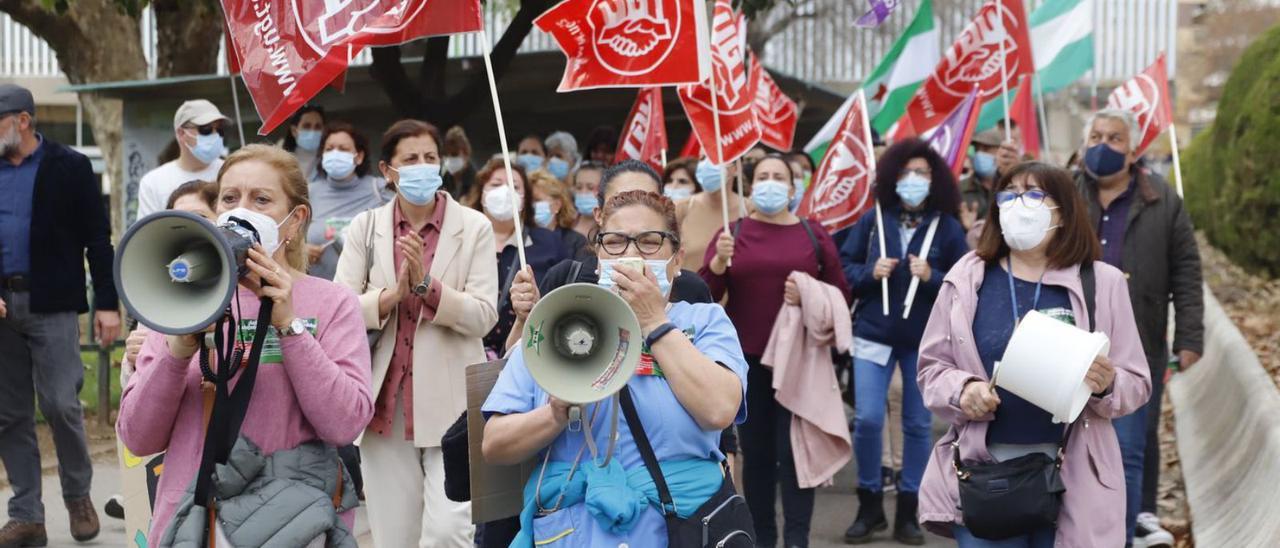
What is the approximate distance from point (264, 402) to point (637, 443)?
957mm

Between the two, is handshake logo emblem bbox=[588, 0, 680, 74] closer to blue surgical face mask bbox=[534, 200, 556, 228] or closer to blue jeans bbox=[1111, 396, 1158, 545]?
blue surgical face mask bbox=[534, 200, 556, 228]

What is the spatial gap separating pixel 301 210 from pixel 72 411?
13.1 ft

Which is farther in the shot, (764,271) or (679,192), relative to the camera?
(679,192)

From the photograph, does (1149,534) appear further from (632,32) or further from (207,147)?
(207,147)

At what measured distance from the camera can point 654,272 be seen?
13.5 feet

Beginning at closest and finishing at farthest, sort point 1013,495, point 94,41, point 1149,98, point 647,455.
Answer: point 647,455 < point 1013,495 < point 1149,98 < point 94,41

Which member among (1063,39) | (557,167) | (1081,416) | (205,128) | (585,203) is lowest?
(1081,416)

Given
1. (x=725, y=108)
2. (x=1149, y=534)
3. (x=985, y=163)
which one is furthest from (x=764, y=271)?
(x=985, y=163)

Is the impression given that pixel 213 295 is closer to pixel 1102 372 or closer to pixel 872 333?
pixel 1102 372

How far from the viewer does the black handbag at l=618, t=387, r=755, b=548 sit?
12.7 feet

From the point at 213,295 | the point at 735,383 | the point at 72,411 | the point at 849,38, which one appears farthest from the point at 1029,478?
the point at 849,38

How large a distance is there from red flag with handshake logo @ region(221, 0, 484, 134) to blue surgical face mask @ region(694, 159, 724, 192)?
394 cm

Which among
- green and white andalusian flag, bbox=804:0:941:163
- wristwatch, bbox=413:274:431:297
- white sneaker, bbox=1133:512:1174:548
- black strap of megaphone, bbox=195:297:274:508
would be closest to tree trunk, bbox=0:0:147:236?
green and white andalusian flag, bbox=804:0:941:163

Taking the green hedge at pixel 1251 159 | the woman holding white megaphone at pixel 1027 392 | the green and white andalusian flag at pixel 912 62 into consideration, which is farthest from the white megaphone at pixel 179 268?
the green hedge at pixel 1251 159
